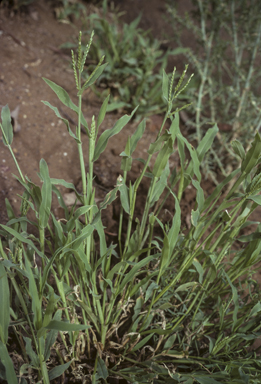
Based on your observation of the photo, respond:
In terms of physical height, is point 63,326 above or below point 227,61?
below

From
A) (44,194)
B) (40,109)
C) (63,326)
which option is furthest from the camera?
(40,109)

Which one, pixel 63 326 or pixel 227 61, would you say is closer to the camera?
pixel 63 326

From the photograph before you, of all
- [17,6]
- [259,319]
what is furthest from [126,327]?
[17,6]

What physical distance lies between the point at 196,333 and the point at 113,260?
401 millimetres

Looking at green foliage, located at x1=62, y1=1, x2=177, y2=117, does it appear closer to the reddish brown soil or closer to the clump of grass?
the reddish brown soil

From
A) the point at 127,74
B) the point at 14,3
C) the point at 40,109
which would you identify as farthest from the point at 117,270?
the point at 14,3

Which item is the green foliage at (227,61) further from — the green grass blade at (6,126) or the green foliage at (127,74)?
the green grass blade at (6,126)

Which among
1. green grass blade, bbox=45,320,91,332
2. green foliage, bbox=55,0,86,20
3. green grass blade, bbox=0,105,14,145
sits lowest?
green grass blade, bbox=45,320,91,332

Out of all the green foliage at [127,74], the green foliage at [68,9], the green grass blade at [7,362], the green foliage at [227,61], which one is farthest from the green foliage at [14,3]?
the green grass blade at [7,362]

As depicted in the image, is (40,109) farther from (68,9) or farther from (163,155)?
(163,155)

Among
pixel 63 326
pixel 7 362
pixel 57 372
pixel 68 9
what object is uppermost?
pixel 68 9

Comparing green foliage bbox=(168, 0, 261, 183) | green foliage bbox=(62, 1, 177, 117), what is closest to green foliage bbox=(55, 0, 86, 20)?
green foliage bbox=(62, 1, 177, 117)

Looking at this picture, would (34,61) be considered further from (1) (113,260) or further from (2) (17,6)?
(1) (113,260)

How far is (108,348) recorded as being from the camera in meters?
0.99
